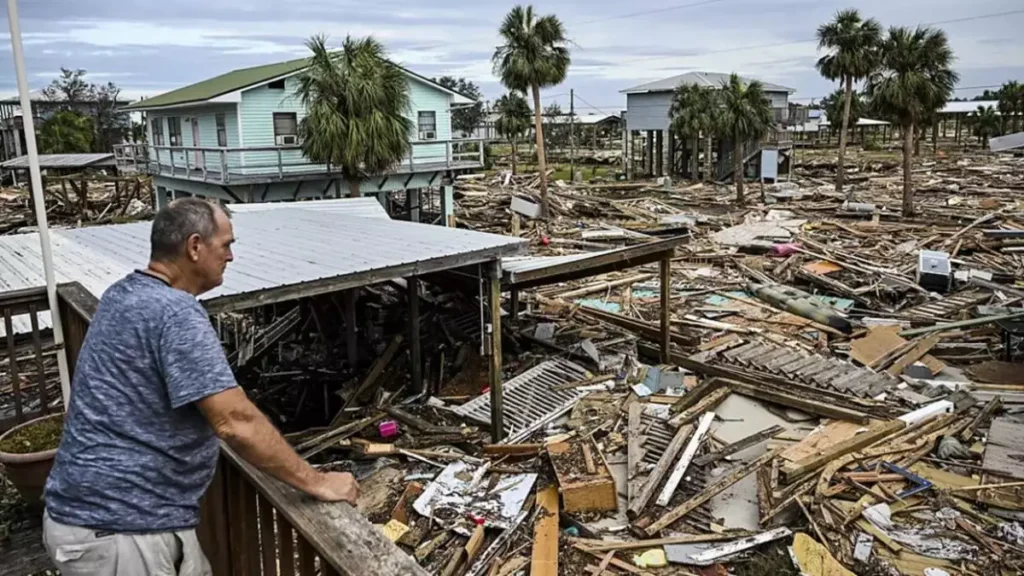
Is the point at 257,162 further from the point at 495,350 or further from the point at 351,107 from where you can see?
the point at 495,350

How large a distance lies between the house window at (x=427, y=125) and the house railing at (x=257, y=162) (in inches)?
47.8

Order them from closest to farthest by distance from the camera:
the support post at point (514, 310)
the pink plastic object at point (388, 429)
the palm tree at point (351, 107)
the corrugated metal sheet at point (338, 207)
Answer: the pink plastic object at point (388, 429) < the support post at point (514, 310) < the corrugated metal sheet at point (338, 207) < the palm tree at point (351, 107)

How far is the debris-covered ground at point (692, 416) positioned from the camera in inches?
280

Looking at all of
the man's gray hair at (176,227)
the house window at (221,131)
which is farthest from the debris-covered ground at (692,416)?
the house window at (221,131)

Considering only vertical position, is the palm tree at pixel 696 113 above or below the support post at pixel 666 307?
above

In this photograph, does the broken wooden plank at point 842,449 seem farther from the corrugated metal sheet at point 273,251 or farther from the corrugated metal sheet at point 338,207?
the corrugated metal sheet at point 338,207

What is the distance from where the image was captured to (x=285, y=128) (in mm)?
24625

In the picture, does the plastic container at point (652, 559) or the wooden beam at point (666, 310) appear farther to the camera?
the wooden beam at point (666, 310)

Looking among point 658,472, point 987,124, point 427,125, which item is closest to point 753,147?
point 427,125

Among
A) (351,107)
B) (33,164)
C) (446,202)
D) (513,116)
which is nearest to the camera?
(33,164)

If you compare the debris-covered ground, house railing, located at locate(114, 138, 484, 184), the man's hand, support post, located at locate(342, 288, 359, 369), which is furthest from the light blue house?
the man's hand

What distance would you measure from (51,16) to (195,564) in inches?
129

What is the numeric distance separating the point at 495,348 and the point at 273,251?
9.41 feet

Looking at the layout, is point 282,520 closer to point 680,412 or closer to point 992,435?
point 680,412
